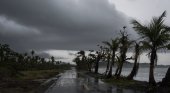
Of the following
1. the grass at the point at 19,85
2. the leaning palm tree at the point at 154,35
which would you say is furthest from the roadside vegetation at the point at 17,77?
the leaning palm tree at the point at 154,35

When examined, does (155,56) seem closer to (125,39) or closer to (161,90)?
(161,90)

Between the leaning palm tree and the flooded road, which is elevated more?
the leaning palm tree

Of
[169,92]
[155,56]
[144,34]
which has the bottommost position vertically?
[169,92]

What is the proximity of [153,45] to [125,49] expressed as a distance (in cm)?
1685

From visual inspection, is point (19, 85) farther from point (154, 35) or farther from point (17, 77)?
point (17, 77)

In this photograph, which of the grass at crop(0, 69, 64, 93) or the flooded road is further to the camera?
the grass at crop(0, 69, 64, 93)

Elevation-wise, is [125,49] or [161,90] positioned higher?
[125,49]

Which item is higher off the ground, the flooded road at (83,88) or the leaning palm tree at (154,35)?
the leaning palm tree at (154,35)

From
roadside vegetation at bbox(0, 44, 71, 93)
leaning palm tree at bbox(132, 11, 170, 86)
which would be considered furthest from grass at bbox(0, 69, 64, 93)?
leaning palm tree at bbox(132, 11, 170, 86)

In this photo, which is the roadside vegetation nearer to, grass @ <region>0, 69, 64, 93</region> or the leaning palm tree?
grass @ <region>0, 69, 64, 93</region>

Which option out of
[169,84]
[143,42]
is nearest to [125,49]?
[143,42]

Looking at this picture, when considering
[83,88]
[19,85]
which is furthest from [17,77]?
[83,88]

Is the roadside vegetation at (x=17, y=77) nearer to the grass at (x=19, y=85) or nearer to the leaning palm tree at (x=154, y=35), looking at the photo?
the grass at (x=19, y=85)

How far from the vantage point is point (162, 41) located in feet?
97.9
